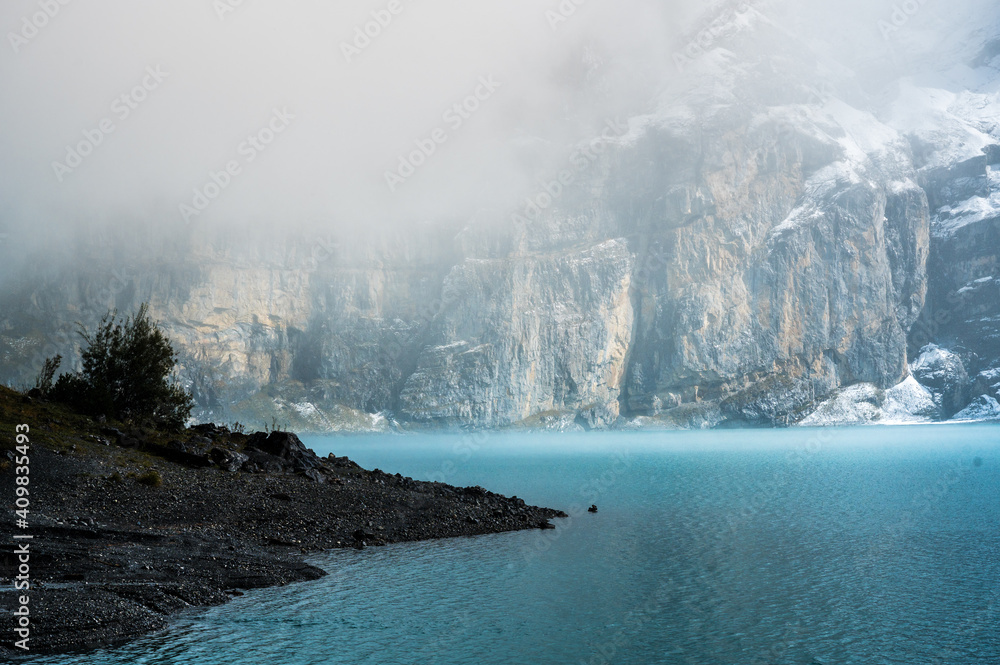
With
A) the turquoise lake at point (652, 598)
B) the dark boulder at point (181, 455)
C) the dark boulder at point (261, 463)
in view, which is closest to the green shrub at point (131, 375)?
the dark boulder at point (181, 455)

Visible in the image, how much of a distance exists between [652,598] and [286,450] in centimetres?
3442

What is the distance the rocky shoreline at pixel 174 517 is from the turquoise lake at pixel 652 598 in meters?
1.66

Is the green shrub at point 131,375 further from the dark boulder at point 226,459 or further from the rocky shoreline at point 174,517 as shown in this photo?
the dark boulder at point 226,459

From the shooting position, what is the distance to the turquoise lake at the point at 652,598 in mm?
22203

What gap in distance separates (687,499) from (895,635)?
3600 centimetres

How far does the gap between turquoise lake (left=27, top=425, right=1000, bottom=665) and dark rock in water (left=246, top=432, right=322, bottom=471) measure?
17.2m

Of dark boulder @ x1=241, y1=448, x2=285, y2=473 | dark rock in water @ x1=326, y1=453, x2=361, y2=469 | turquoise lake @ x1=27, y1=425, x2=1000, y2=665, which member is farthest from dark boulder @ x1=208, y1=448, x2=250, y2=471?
turquoise lake @ x1=27, y1=425, x2=1000, y2=665

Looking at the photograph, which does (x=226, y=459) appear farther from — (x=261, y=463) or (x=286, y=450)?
(x=286, y=450)

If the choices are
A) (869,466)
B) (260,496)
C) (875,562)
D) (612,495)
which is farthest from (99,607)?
(869,466)

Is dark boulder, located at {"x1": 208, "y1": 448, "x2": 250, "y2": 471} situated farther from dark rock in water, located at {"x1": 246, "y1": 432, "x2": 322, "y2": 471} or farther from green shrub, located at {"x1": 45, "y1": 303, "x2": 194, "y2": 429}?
green shrub, located at {"x1": 45, "y1": 303, "x2": 194, "y2": 429}

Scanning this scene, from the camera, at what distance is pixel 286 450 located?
53.6 m

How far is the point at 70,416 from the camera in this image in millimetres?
45781

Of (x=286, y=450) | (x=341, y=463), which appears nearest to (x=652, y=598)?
(x=286, y=450)

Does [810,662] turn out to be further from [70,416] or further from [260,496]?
[70,416]
